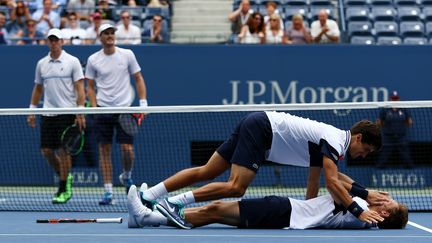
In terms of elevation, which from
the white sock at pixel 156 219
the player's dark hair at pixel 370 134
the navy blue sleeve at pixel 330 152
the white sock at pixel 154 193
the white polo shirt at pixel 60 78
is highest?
the white polo shirt at pixel 60 78

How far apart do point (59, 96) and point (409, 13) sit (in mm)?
7211

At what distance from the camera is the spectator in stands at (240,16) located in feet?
58.1

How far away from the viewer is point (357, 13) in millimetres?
18328

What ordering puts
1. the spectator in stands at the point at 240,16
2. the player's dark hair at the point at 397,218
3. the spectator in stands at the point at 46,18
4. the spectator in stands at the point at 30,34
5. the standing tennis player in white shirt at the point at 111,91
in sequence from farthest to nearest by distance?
the spectator in stands at the point at 46,18
the spectator in stands at the point at 240,16
the spectator in stands at the point at 30,34
the standing tennis player in white shirt at the point at 111,91
the player's dark hair at the point at 397,218

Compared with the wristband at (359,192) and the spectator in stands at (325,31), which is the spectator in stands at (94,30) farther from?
the wristband at (359,192)

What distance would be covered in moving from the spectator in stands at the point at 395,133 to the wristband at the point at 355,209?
21.2ft

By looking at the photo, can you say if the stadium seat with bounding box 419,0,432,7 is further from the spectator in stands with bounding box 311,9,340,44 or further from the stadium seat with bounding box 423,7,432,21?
the spectator in stands with bounding box 311,9,340,44

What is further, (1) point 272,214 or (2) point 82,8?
(2) point 82,8

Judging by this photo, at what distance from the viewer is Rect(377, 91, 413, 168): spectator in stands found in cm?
1603

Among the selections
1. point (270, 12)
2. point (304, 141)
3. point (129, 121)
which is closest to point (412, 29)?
point (270, 12)

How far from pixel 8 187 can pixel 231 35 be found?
14.9 ft

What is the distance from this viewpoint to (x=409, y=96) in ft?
55.9

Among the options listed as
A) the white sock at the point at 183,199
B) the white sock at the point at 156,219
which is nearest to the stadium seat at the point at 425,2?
the white sock at the point at 183,199

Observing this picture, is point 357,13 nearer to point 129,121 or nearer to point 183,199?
point 129,121
